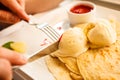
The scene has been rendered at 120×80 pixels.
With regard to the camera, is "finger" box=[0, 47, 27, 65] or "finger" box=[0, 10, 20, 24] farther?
"finger" box=[0, 10, 20, 24]

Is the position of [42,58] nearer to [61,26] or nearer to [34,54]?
[34,54]

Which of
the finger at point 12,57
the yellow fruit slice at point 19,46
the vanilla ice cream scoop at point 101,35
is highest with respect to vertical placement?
the finger at point 12,57

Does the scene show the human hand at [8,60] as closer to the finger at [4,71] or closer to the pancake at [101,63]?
the finger at [4,71]

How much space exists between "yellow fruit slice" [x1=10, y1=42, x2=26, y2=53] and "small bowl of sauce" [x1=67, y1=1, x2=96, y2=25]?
25cm

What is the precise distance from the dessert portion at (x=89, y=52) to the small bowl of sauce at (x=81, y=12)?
113mm

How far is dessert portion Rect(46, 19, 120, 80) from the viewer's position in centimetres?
70

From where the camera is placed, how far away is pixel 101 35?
752mm

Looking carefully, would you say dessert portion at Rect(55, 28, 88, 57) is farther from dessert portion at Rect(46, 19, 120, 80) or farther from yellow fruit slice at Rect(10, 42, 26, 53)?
yellow fruit slice at Rect(10, 42, 26, 53)

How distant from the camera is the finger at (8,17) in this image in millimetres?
917

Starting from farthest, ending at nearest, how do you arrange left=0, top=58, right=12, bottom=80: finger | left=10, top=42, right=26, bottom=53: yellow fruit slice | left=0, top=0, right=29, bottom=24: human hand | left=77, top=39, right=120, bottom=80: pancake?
1. left=0, top=0, right=29, bottom=24: human hand
2. left=10, top=42, right=26, bottom=53: yellow fruit slice
3. left=77, top=39, right=120, bottom=80: pancake
4. left=0, top=58, right=12, bottom=80: finger

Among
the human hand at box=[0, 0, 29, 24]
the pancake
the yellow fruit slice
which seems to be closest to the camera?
the pancake

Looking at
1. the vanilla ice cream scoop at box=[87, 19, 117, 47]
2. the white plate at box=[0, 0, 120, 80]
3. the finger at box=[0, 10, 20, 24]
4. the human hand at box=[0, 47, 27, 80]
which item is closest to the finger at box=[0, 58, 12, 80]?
the human hand at box=[0, 47, 27, 80]

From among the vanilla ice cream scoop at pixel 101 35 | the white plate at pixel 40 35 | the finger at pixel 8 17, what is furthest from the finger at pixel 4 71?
the finger at pixel 8 17

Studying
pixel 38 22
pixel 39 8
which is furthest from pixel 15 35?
pixel 39 8
